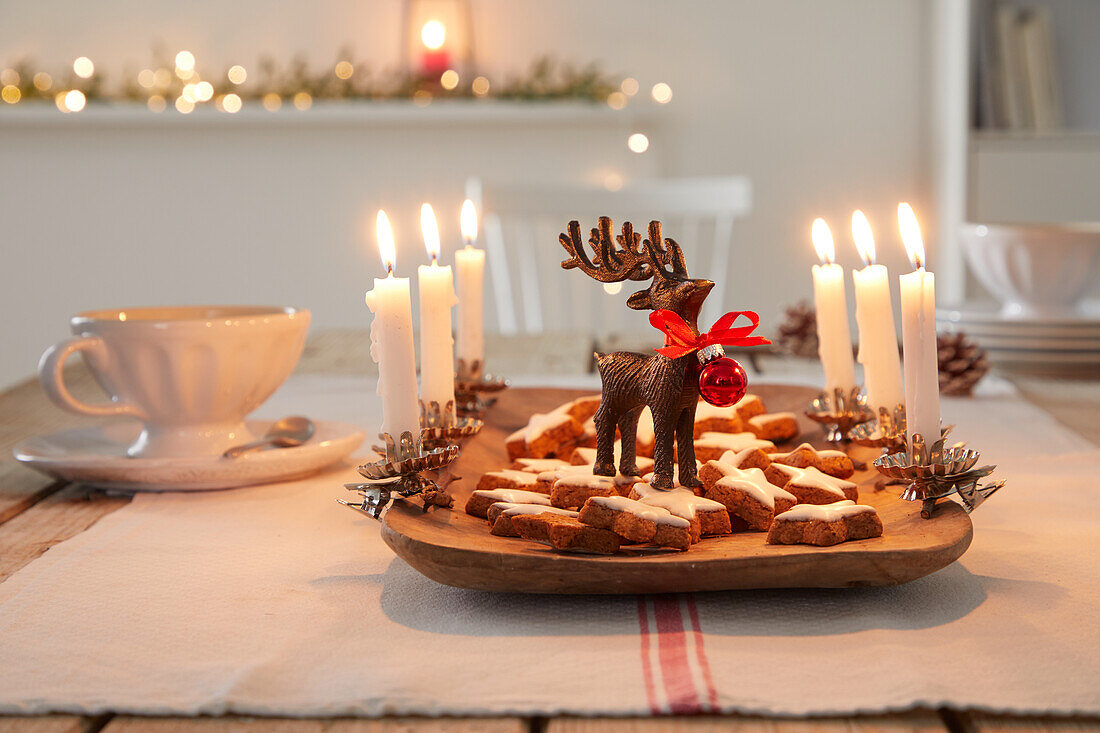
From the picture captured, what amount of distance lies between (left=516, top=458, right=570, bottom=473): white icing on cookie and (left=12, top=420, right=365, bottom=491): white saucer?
0.66 ft

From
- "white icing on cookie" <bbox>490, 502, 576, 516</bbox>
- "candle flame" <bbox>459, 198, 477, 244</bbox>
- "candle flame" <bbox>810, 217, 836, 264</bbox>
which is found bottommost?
"white icing on cookie" <bbox>490, 502, 576, 516</bbox>

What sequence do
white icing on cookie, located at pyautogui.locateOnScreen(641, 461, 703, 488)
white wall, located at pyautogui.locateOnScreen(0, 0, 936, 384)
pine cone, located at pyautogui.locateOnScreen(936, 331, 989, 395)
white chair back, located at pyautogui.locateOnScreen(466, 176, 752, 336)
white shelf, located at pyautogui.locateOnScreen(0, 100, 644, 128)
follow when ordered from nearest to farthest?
white icing on cookie, located at pyautogui.locateOnScreen(641, 461, 703, 488), pine cone, located at pyautogui.locateOnScreen(936, 331, 989, 395), white chair back, located at pyautogui.locateOnScreen(466, 176, 752, 336), white shelf, located at pyautogui.locateOnScreen(0, 100, 644, 128), white wall, located at pyautogui.locateOnScreen(0, 0, 936, 384)

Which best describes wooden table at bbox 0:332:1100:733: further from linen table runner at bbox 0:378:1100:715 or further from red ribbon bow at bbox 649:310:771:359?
red ribbon bow at bbox 649:310:771:359

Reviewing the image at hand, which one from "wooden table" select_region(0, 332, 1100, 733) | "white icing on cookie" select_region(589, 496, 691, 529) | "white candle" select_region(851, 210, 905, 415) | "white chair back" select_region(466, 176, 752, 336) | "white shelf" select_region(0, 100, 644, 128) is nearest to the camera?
"wooden table" select_region(0, 332, 1100, 733)

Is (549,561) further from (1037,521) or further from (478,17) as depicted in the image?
(478,17)

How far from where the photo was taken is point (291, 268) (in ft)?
11.8

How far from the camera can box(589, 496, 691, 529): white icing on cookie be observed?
0.56 m

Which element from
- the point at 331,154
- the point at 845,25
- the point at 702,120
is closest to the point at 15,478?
the point at 331,154

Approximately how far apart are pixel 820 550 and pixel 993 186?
2.86 metres

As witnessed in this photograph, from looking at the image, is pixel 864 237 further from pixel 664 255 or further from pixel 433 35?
pixel 433 35

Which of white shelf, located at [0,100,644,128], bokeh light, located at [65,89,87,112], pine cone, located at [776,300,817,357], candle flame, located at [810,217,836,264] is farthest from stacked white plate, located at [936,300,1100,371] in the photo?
bokeh light, located at [65,89,87,112]

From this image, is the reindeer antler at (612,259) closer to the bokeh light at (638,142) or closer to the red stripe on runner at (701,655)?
the red stripe on runner at (701,655)

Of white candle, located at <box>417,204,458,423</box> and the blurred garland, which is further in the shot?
the blurred garland

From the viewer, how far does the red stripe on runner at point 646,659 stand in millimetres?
446
